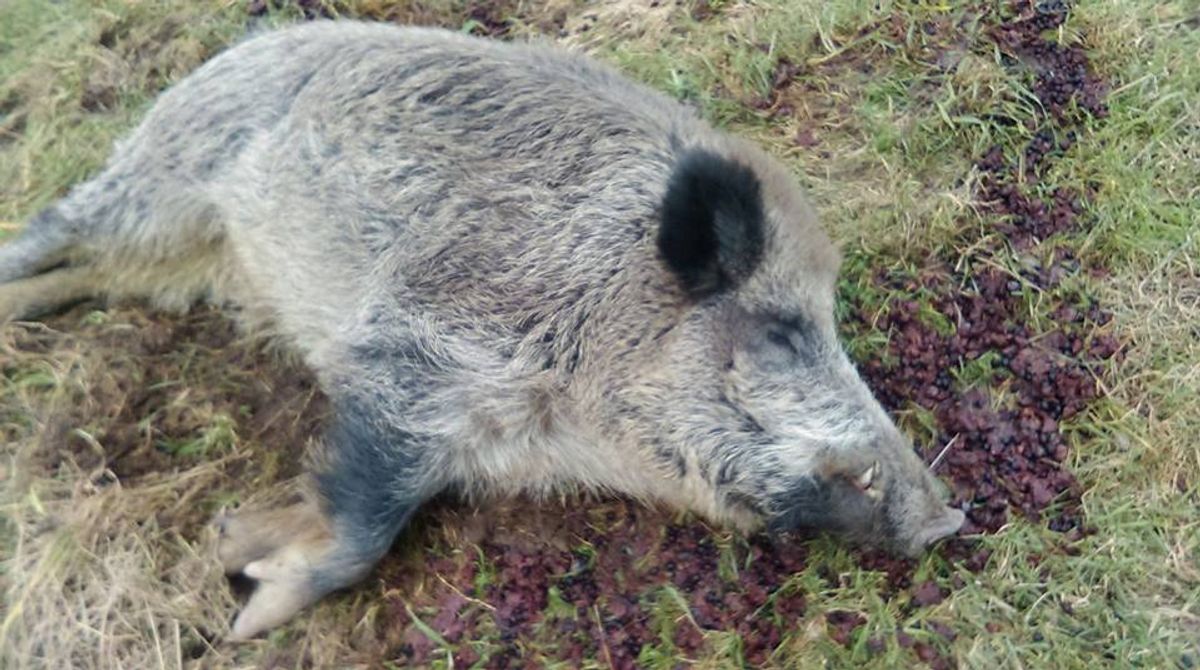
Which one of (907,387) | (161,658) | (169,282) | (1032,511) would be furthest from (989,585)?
(169,282)

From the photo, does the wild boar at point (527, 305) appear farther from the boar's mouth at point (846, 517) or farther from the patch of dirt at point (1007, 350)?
the patch of dirt at point (1007, 350)

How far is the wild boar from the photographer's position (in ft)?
11.3

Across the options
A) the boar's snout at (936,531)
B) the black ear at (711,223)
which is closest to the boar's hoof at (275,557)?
the black ear at (711,223)

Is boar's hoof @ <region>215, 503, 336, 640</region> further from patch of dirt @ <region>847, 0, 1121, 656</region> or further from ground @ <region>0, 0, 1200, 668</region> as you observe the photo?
patch of dirt @ <region>847, 0, 1121, 656</region>

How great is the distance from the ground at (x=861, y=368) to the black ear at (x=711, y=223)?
0.89 metres

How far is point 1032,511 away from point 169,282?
3318mm

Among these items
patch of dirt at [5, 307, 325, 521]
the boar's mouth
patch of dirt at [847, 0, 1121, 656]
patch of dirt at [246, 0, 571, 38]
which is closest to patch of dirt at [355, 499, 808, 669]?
the boar's mouth

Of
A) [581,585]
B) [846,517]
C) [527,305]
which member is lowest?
[581,585]

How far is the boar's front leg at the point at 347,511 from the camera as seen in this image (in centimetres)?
354

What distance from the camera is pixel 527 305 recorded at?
11.7 ft

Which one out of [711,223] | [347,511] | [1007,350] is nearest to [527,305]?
[711,223]

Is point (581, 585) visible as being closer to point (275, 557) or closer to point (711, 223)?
point (275, 557)

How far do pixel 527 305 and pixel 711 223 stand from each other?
661 mm

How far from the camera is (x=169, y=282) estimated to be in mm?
4418
